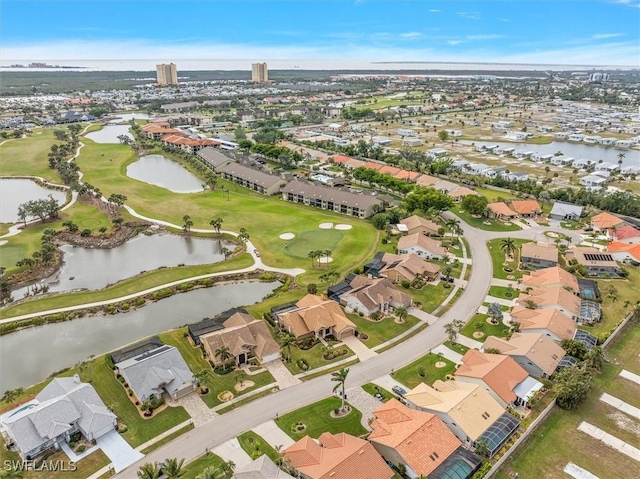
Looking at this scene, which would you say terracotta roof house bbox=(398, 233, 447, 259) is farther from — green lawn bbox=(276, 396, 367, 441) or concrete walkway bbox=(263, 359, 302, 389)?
green lawn bbox=(276, 396, 367, 441)

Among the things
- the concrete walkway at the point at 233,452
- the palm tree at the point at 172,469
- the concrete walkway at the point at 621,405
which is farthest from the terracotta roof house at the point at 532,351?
the palm tree at the point at 172,469

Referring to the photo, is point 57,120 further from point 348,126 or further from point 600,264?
point 600,264

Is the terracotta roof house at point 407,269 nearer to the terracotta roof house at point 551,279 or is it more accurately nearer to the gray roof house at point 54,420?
the terracotta roof house at point 551,279

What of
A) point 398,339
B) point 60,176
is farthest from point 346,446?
point 60,176

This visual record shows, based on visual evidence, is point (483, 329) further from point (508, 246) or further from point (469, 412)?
point (508, 246)

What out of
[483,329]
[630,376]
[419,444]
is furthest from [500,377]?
[630,376]

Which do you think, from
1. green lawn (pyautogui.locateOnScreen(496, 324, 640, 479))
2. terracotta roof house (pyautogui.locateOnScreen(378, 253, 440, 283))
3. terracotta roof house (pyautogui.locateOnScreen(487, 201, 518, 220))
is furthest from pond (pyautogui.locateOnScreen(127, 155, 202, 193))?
green lawn (pyautogui.locateOnScreen(496, 324, 640, 479))
